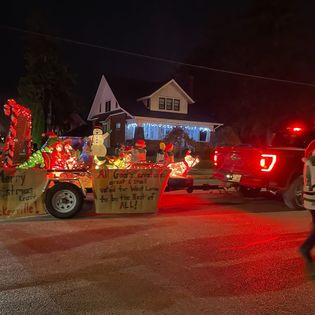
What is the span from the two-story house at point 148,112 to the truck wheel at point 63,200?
26.7 m

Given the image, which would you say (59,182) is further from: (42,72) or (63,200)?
(42,72)

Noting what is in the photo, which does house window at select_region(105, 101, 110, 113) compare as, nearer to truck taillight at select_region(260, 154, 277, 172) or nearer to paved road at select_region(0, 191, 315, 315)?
truck taillight at select_region(260, 154, 277, 172)

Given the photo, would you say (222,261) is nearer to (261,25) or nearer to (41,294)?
(41,294)

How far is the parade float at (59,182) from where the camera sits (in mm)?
8656

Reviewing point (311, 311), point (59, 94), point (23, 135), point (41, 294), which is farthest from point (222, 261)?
point (59, 94)

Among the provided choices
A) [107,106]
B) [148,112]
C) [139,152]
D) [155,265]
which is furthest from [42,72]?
[155,265]

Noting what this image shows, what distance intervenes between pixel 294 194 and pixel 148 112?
2710 centimetres

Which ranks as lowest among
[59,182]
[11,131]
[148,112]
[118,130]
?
[59,182]

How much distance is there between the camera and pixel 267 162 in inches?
402

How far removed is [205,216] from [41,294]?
5.12m

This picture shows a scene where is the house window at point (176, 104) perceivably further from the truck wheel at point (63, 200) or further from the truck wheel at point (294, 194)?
the truck wheel at point (63, 200)

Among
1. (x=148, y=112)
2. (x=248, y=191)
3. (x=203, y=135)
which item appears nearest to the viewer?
(x=248, y=191)

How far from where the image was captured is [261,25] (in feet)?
128

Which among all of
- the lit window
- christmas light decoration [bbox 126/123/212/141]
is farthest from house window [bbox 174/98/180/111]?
christmas light decoration [bbox 126/123/212/141]
